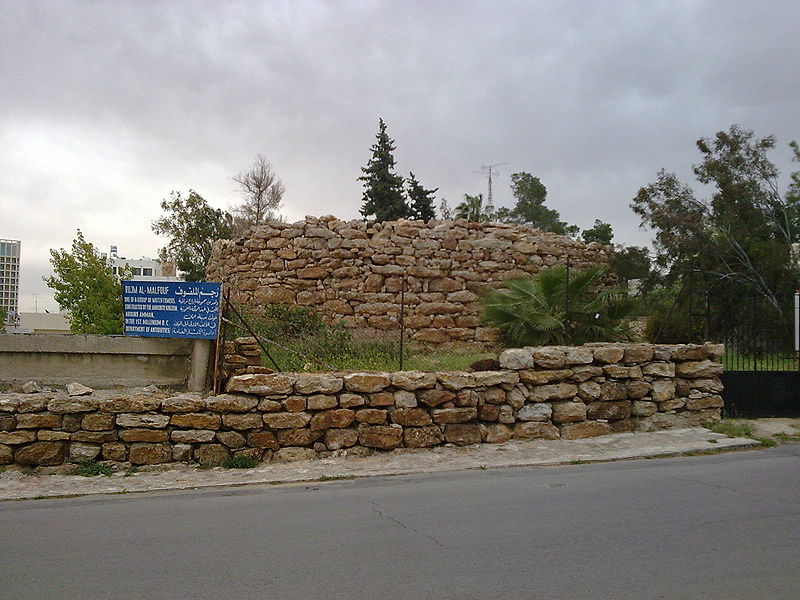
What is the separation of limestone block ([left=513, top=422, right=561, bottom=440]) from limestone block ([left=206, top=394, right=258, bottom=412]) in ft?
12.6

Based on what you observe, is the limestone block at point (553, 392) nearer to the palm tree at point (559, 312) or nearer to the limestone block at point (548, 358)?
the limestone block at point (548, 358)

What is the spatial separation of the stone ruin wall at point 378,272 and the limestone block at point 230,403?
23.5 ft

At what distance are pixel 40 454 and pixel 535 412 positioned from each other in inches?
261

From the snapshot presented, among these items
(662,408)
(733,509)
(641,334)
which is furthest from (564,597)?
(641,334)

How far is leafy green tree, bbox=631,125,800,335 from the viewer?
A: 59.9ft

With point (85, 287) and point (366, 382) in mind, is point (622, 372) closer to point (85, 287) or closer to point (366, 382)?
point (366, 382)

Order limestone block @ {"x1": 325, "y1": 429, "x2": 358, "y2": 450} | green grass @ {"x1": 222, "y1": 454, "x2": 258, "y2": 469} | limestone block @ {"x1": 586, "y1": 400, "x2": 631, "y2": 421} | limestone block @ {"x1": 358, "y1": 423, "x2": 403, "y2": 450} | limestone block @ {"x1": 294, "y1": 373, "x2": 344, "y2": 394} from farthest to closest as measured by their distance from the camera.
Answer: limestone block @ {"x1": 586, "y1": 400, "x2": 631, "y2": 421} < limestone block @ {"x1": 358, "y1": 423, "x2": 403, "y2": 450} < limestone block @ {"x1": 325, "y1": 429, "x2": 358, "y2": 450} < limestone block @ {"x1": 294, "y1": 373, "x2": 344, "y2": 394} < green grass @ {"x1": 222, "y1": 454, "x2": 258, "y2": 469}

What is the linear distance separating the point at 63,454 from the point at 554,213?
5018 centimetres

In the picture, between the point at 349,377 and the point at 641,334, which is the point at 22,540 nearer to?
the point at 349,377

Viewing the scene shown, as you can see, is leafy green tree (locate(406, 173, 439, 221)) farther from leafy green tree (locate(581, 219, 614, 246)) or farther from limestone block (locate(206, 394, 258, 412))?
limestone block (locate(206, 394, 258, 412))

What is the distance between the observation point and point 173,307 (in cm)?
941

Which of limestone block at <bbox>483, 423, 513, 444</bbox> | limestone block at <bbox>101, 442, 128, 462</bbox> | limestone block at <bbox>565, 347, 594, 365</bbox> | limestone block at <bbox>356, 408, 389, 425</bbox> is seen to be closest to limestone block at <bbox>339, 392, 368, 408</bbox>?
limestone block at <bbox>356, 408, 389, 425</bbox>

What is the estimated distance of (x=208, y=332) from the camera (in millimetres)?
9383

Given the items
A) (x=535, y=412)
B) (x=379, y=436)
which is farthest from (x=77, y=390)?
(x=535, y=412)
